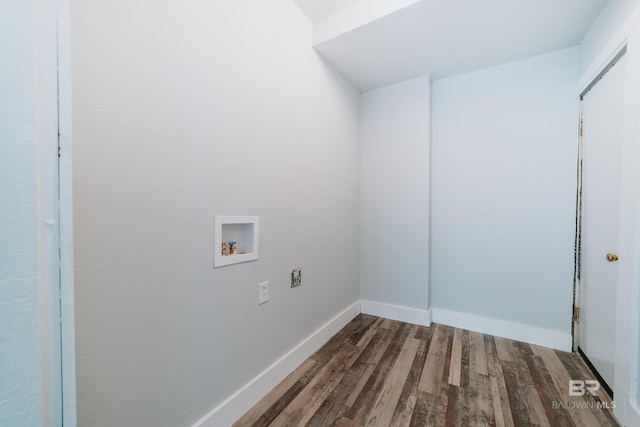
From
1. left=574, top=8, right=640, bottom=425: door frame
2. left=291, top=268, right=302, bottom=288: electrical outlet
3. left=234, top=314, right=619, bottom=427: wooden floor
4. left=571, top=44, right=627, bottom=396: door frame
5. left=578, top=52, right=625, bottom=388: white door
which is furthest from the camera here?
left=571, top=44, right=627, bottom=396: door frame

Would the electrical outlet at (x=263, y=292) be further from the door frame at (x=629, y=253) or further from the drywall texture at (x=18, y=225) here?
the door frame at (x=629, y=253)

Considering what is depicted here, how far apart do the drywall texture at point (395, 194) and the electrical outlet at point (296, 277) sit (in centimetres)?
108

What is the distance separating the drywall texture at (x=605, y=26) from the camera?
1.42m

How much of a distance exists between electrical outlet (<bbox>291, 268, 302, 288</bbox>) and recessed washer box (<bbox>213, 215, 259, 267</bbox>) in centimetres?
Answer: 41

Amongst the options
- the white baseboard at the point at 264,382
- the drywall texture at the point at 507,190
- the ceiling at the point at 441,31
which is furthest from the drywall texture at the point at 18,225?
the drywall texture at the point at 507,190

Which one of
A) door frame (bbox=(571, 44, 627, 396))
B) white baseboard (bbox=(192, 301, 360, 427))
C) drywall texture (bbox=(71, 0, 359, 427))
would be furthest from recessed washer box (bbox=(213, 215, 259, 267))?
door frame (bbox=(571, 44, 627, 396))

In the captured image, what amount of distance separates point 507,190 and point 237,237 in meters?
2.24

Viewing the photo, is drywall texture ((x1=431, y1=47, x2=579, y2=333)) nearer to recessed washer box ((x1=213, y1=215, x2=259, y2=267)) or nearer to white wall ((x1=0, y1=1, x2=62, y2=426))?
recessed washer box ((x1=213, y1=215, x2=259, y2=267))

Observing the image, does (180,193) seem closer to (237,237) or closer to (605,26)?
(237,237)

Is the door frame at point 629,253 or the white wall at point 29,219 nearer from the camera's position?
the white wall at point 29,219

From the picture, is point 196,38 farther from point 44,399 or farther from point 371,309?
point 371,309

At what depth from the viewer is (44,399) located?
47cm

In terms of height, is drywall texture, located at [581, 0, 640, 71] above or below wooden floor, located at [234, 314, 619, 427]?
above

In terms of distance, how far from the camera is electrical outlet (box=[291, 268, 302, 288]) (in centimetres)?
184
